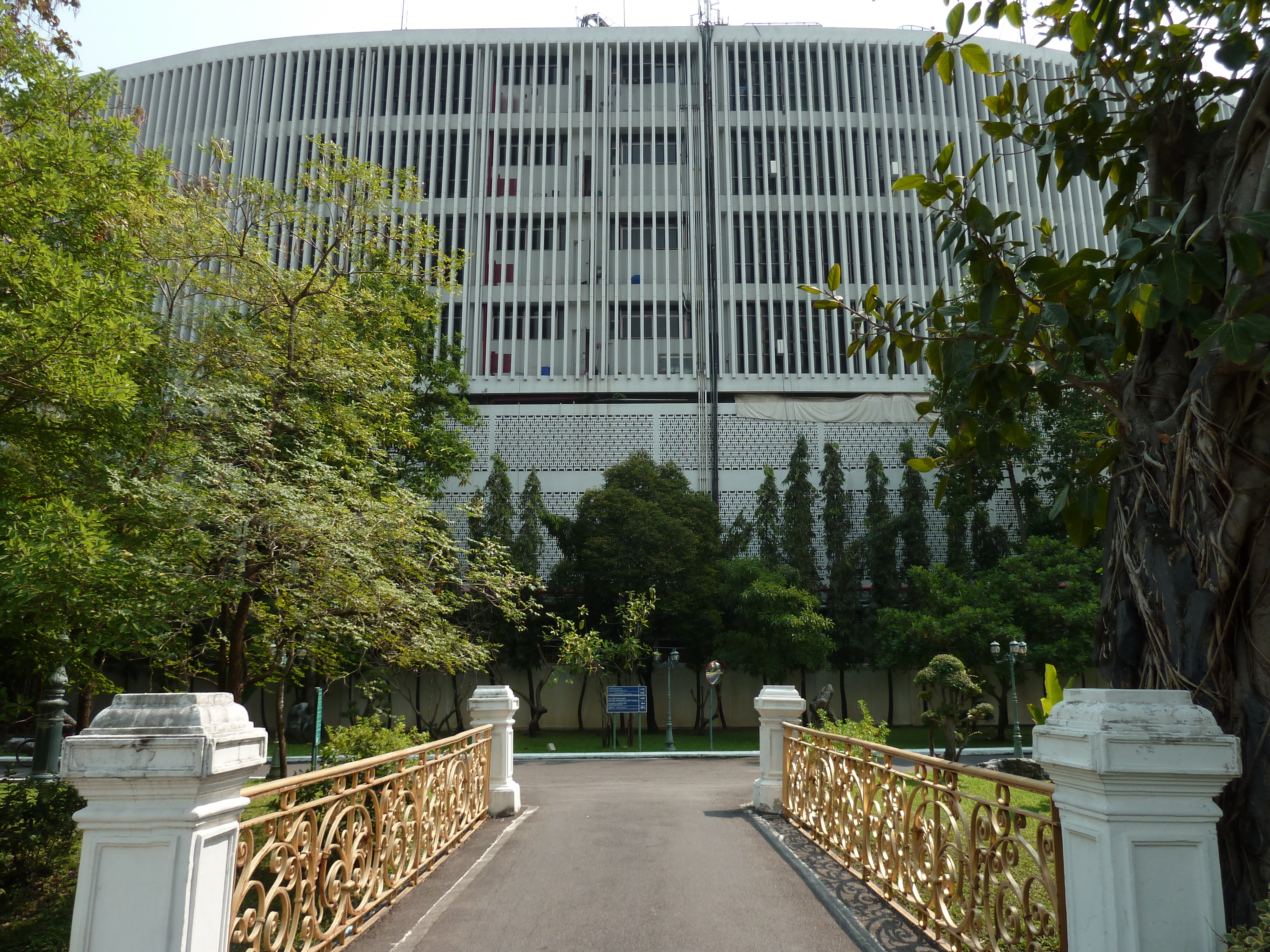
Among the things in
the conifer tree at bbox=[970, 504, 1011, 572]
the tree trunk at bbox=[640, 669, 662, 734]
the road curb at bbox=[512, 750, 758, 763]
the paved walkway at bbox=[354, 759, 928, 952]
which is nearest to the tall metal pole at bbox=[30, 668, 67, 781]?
the paved walkway at bbox=[354, 759, 928, 952]

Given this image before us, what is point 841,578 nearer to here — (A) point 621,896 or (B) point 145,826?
(A) point 621,896

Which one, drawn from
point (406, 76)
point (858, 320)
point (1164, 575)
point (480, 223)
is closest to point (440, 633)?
point (858, 320)

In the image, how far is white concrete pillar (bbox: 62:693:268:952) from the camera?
9.95 feet

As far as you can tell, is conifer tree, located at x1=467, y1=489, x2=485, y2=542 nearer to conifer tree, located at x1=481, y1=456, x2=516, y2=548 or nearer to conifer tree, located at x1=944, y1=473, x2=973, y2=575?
conifer tree, located at x1=481, y1=456, x2=516, y2=548

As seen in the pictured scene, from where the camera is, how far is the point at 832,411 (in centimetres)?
3086

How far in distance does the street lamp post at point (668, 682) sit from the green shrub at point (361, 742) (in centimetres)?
1370

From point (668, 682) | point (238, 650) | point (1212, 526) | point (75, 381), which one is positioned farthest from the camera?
point (668, 682)

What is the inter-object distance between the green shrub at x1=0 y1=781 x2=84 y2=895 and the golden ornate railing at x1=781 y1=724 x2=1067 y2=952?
20.9 ft

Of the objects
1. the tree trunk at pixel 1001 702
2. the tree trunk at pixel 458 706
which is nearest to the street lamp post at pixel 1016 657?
the tree trunk at pixel 1001 702

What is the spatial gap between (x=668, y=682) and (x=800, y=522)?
700 centimetres

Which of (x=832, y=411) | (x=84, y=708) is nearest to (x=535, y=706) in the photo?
(x=84, y=708)

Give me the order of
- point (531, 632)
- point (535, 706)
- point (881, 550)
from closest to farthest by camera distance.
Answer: point (535, 706)
point (531, 632)
point (881, 550)

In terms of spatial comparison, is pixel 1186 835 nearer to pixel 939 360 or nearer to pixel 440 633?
pixel 939 360

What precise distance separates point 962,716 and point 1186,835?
14.6 metres
